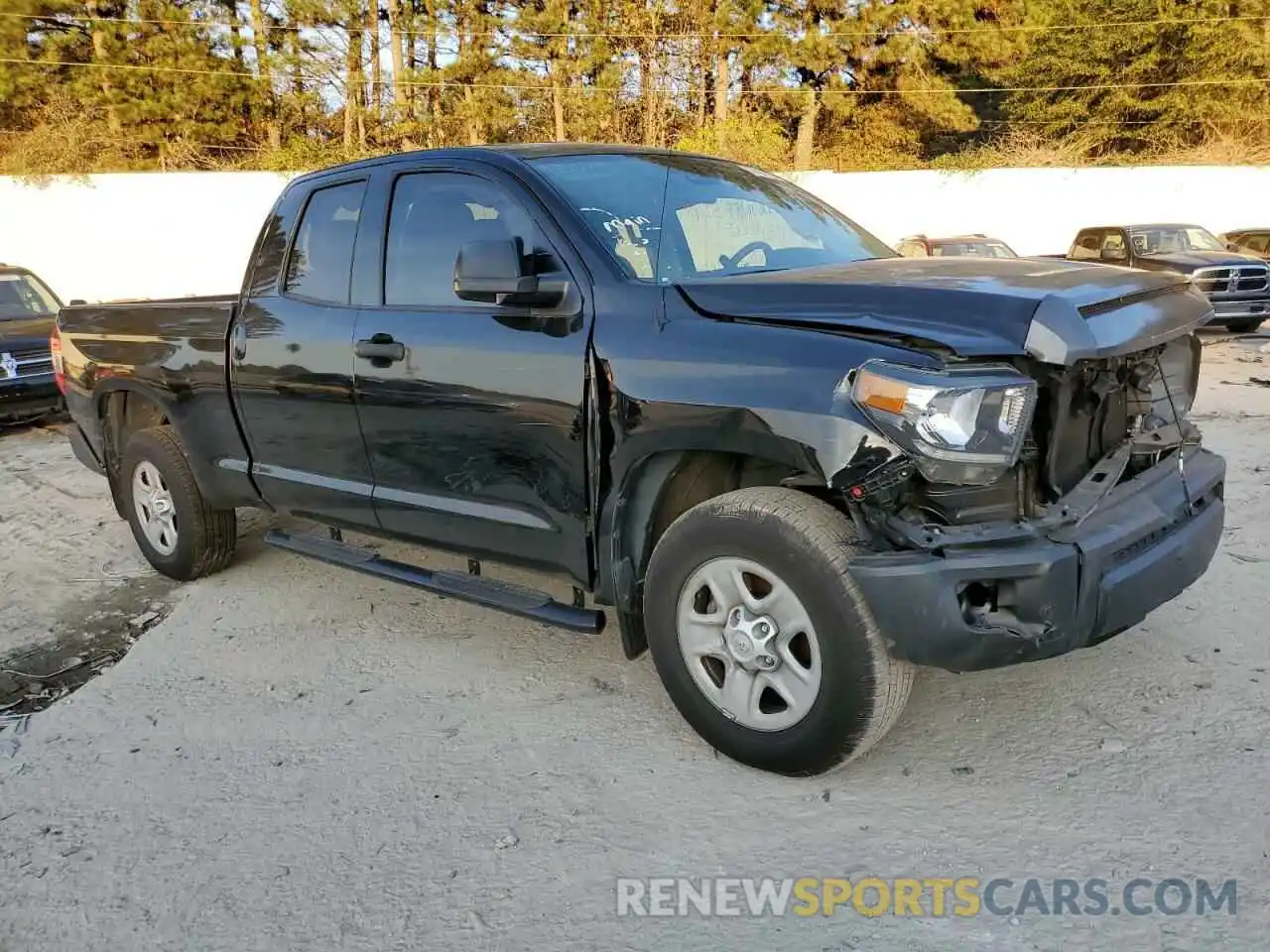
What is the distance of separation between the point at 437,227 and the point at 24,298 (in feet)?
27.3

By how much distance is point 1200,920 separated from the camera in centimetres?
223

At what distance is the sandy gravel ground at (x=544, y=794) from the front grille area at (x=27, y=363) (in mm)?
5491

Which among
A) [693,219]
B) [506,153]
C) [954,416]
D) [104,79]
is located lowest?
[954,416]

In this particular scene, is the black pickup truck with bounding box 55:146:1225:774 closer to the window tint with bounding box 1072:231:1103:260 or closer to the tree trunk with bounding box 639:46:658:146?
the window tint with bounding box 1072:231:1103:260

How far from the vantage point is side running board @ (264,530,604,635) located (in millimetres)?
3254

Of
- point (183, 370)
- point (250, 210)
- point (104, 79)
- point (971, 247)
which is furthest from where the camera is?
point (104, 79)

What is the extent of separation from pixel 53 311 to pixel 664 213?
9.01 metres

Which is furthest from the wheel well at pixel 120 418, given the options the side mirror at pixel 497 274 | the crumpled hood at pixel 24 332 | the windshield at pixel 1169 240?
the windshield at pixel 1169 240

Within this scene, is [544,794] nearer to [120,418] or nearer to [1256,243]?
[120,418]

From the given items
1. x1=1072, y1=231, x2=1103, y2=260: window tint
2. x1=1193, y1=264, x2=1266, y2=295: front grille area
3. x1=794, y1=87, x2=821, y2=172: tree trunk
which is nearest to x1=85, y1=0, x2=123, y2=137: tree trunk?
x1=794, y1=87, x2=821, y2=172: tree trunk

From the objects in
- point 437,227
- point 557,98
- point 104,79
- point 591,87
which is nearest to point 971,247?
point 437,227

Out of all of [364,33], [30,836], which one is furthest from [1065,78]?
[30,836]

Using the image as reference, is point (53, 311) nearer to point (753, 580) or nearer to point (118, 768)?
point (118, 768)

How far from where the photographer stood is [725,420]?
109 inches
